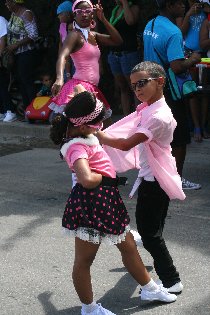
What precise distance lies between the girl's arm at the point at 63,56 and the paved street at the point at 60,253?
114cm

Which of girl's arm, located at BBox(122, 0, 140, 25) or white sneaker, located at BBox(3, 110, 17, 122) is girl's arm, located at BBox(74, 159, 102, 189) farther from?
white sneaker, located at BBox(3, 110, 17, 122)

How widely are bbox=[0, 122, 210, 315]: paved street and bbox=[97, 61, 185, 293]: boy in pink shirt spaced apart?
296 millimetres

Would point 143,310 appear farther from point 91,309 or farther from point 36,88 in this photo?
point 36,88

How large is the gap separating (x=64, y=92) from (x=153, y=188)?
7.75 feet

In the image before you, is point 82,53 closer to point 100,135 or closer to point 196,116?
point 100,135

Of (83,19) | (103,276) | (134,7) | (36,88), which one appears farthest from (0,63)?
(103,276)

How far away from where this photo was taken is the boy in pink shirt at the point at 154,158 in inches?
176

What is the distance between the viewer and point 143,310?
4.57 metres

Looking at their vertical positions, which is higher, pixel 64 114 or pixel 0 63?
pixel 64 114

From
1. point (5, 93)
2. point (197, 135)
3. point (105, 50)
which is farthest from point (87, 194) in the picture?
point (5, 93)

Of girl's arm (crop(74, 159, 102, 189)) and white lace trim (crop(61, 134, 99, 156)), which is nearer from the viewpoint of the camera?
girl's arm (crop(74, 159, 102, 189))

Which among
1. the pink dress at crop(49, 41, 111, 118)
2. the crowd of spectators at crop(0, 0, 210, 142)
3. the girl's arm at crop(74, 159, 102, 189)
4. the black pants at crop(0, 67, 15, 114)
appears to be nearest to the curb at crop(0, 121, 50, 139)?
the crowd of spectators at crop(0, 0, 210, 142)

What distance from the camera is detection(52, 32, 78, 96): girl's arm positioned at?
6335 mm

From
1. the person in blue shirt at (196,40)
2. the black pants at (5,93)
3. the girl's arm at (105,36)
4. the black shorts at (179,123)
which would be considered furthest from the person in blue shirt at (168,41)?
the black pants at (5,93)
